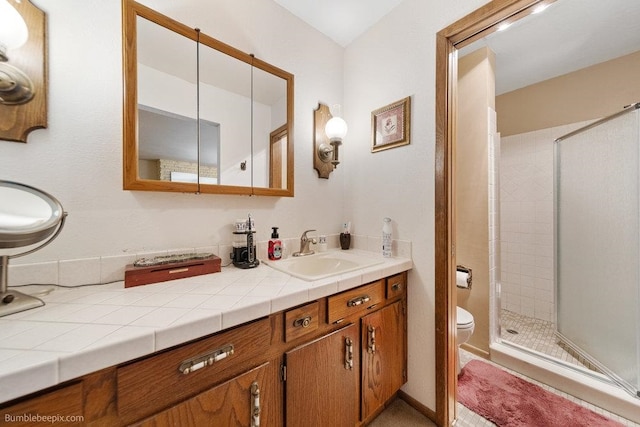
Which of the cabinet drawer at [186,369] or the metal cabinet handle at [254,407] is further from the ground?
the cabinet drawer at [186,369]

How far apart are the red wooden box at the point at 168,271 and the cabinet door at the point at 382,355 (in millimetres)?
763

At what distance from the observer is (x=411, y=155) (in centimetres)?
133

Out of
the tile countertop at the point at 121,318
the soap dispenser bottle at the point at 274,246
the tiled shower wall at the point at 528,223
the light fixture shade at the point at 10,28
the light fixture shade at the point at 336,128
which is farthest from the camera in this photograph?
the tiled shower wall at the point at 528,223

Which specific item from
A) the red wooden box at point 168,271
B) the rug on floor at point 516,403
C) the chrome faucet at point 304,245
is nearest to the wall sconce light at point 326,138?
the chrome faucet at point 304,245

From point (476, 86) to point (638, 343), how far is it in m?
1.92

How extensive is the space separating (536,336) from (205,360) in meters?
2.62

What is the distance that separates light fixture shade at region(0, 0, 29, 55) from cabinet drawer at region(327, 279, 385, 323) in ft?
4.56

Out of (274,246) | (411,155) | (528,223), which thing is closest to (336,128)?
(411,155)

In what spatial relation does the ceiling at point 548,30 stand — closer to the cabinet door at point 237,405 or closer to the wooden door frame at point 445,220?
the wooden door frame at point 445,220

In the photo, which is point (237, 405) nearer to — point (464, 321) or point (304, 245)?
point (304, 245)

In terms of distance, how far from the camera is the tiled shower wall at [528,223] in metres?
2.16

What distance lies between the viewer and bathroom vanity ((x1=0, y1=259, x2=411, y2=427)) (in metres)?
0.52

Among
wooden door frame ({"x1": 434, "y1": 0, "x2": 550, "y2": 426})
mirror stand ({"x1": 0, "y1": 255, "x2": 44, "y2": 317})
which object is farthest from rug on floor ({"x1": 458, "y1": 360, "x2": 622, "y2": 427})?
mirror stand ({"x1": 0, "y1": 255, "x2": 44, "y2": 317})

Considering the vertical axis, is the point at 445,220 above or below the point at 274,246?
above
